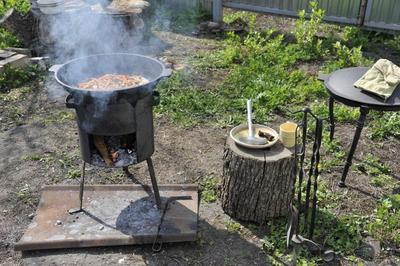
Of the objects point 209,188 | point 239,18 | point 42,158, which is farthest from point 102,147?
point 239,18

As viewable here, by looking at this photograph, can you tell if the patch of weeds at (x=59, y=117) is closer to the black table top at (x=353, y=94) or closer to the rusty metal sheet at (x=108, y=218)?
the rusty metal sheet at (x=108, y=218)

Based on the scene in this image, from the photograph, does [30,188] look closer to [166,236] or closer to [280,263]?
[166,236]

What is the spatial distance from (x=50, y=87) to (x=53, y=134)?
1517mm

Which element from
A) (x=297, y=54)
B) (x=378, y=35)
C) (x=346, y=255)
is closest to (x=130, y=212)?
(x=346, y=255)

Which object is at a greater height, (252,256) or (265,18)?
(265,18)

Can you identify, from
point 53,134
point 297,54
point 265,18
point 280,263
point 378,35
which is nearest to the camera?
point 280,263

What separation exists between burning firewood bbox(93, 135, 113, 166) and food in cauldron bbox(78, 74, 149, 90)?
452mm

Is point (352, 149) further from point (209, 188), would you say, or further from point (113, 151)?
point (113, 151)

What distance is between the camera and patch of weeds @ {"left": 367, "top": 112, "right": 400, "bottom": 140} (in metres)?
5.31

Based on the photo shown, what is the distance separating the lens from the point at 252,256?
144 inches

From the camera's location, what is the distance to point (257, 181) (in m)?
3.75

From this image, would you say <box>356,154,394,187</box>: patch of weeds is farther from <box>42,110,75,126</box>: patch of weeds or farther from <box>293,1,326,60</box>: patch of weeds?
<box>42,110,75,126</box>: patch of weeds

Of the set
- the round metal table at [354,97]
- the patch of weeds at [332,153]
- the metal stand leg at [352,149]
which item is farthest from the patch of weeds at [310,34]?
the metal stand leg at [352,149]

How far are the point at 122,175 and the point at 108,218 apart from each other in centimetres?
82
